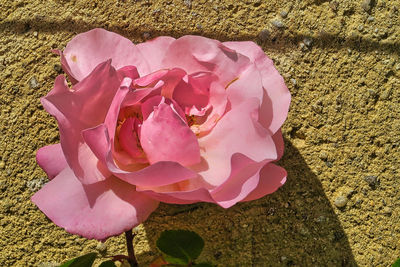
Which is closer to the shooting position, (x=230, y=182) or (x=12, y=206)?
(x=230, y=182)

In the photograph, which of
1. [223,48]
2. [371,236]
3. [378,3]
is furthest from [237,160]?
[378,3]

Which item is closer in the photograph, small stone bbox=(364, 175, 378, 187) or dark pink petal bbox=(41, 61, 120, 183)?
dark pink petal bbox=(41, 61, 120, 183)

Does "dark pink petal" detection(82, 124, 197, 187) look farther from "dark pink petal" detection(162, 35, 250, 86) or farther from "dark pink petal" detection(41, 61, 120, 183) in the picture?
"dark pink petal" detection(162, 35, 250, 86)

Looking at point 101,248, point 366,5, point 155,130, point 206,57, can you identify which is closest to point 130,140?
point 155,130

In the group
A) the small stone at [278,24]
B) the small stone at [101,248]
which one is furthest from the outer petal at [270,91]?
the small stone at [101,248]

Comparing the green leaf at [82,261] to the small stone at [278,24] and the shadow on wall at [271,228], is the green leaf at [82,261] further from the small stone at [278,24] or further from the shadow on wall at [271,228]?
the small stone at [278,24]

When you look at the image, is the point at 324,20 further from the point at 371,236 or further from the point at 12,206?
the point at 12,206

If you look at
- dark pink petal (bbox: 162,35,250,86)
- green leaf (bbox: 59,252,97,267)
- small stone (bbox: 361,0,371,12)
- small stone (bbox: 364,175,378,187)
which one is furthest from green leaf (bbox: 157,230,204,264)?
small stone (bbox: 361,0,371,12)
